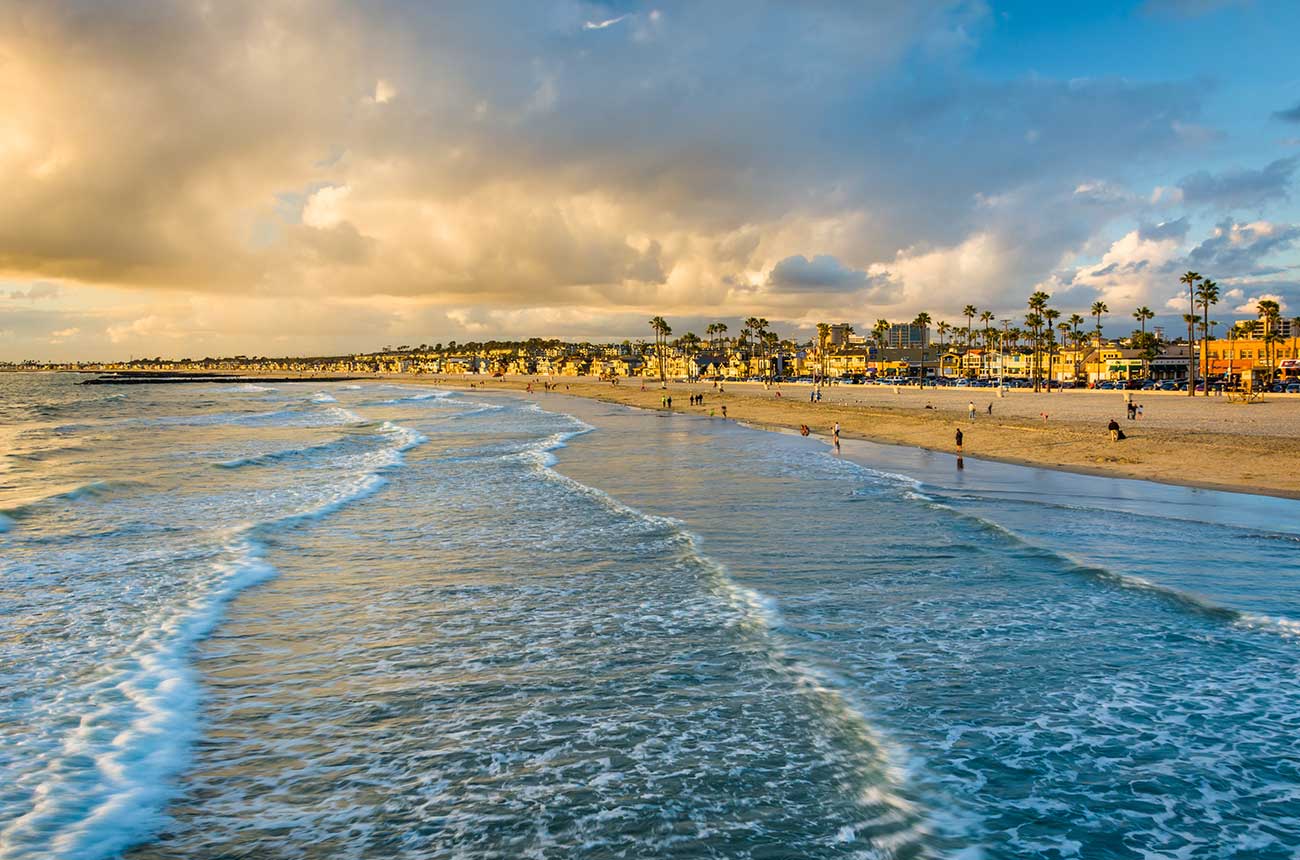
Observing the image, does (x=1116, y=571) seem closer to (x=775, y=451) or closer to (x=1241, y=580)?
(x=1241, y=580)

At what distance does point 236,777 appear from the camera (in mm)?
8438

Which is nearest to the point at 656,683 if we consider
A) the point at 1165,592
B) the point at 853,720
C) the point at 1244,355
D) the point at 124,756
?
the point at 853,720

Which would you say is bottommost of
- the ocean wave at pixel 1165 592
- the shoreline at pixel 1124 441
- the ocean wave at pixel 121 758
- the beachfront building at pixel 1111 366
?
the ocean wave at pixel 121 758

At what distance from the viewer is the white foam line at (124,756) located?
7.38 meters

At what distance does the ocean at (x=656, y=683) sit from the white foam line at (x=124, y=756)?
50mm

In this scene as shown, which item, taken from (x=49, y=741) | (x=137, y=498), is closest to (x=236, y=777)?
(x=49, y=741)

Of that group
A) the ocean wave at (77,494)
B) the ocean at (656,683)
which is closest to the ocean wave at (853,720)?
the ocean at (656,683)

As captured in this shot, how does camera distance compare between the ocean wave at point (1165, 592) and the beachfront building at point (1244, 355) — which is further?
the beachfront building at point (1244, 355)

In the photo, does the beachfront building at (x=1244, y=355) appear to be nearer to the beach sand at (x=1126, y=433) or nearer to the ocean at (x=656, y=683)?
the beach sand at (x=1126, y=433)

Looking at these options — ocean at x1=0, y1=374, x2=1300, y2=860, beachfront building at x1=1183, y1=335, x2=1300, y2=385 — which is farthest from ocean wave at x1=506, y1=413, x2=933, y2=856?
beachfront building at x1=1183, y1=335, x2=1300, y2=385

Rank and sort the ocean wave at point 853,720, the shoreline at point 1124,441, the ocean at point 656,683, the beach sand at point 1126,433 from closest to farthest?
the ocean wave at point 853,720, the ocean at point 656,683, the shoreline at point 1124,441, the beach sand at point 1126,433

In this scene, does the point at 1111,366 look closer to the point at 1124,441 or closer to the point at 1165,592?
the point at 1124,441

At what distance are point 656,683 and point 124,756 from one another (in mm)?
6393

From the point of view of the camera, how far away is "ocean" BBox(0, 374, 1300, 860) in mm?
7516
